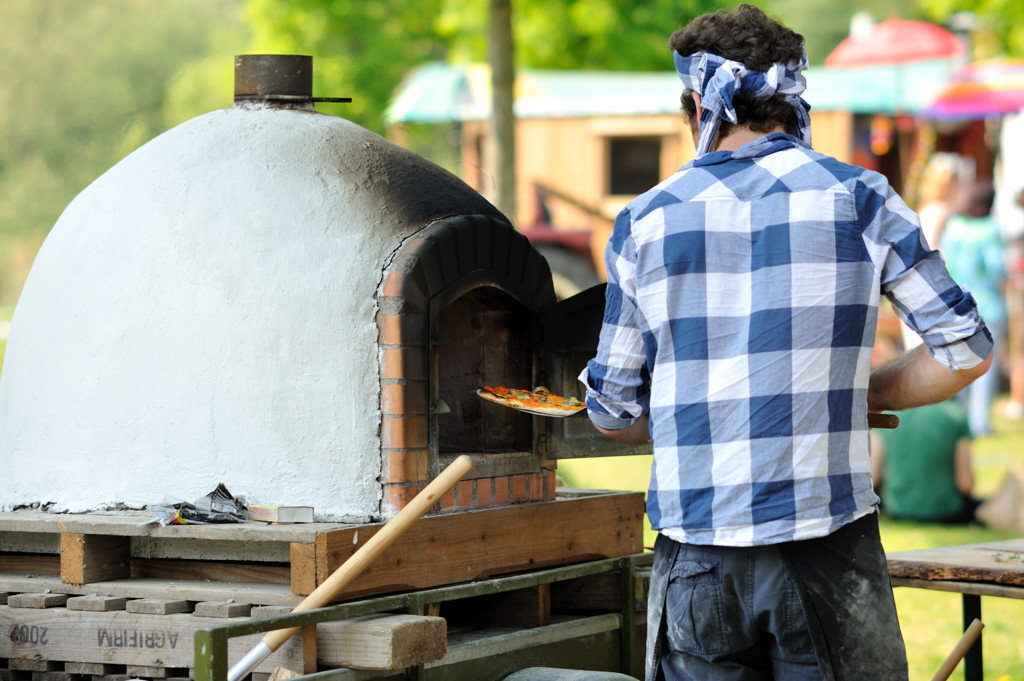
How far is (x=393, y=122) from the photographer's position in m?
6.24

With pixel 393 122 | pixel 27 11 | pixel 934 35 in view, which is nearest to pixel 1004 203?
pixel 934 35

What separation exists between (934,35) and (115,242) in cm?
1446

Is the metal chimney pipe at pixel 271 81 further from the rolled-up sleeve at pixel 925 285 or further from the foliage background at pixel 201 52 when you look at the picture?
the rolled-up sleeve at pixel 925 285

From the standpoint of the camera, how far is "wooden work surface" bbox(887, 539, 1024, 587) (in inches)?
139

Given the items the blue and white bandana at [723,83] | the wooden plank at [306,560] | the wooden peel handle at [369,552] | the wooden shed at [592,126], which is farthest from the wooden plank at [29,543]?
the wooden shed at [592,126]

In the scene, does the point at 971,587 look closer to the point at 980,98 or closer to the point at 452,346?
the point at 452,346

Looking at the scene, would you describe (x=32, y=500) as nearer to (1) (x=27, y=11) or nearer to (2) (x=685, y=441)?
(2) (x=685, y=441)

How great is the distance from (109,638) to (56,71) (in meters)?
28.9

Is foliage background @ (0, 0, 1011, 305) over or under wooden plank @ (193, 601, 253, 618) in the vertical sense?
over

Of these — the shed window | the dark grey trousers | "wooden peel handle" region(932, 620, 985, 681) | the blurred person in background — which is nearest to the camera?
the dark grey trousers

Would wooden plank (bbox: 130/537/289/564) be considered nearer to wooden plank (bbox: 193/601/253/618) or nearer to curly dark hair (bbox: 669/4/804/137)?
wooden plank (bbox: 193/601/253/618)

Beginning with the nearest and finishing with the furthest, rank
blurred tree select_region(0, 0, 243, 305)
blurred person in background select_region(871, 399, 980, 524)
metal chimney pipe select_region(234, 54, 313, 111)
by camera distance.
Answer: metal chimney pipe select_region(234, 54, 313, 111) → blurred person in background select_region(871, 399, 980, 524) → blurred tree select_region(0, 0, 243, 305)

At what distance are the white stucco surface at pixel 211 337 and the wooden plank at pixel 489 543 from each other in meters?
0.19

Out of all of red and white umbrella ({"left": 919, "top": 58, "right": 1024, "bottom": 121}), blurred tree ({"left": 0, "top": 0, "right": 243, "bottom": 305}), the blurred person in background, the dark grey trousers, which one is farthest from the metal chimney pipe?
blurred tree ({"left": 0, "top": 0, "right": 243, "bottom": 305})
